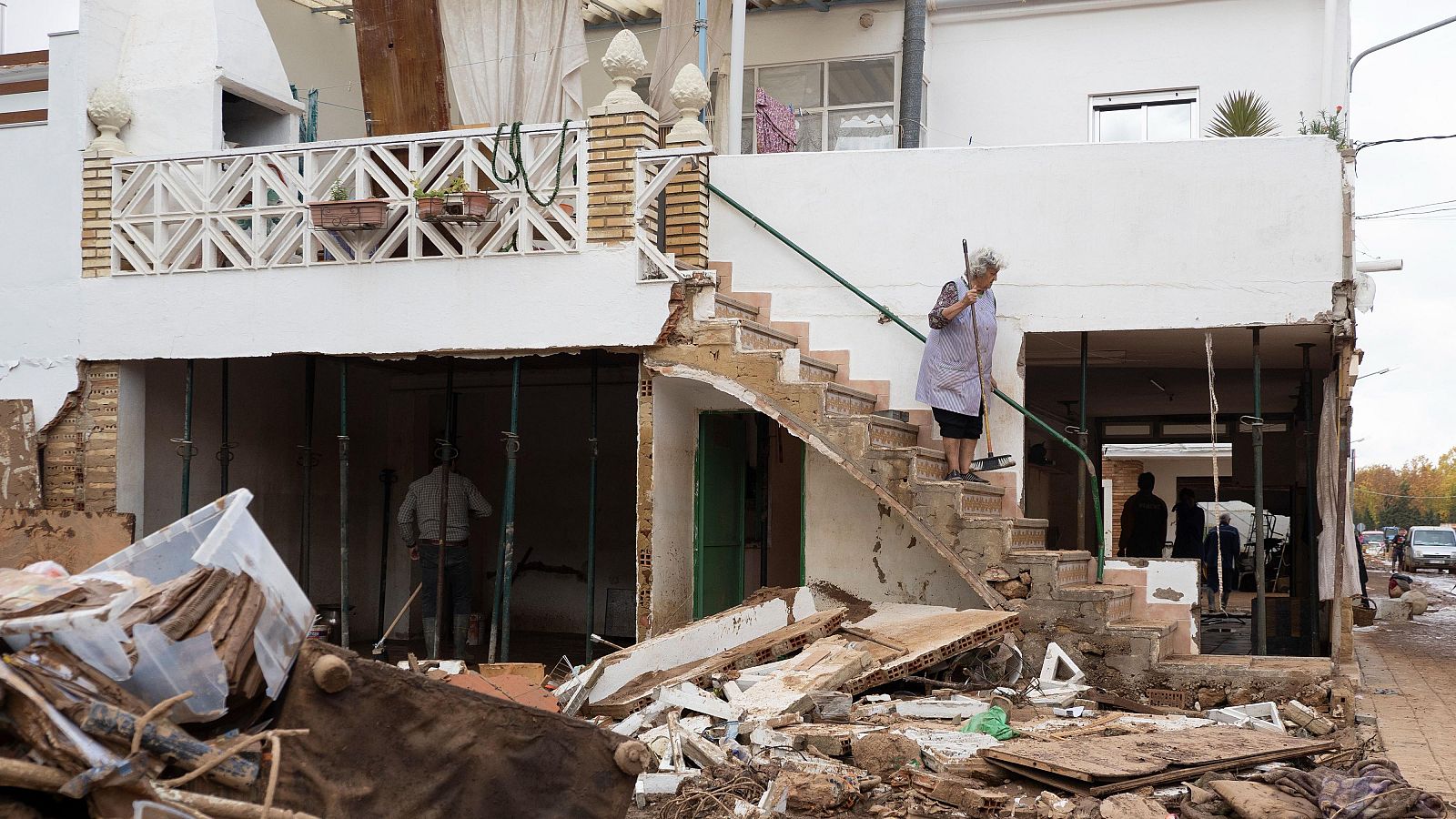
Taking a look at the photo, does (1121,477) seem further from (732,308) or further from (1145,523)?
(732,308)

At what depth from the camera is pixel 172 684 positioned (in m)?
3.93

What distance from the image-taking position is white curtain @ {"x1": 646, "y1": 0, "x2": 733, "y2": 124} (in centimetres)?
1322

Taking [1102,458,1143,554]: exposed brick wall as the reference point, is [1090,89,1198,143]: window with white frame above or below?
above

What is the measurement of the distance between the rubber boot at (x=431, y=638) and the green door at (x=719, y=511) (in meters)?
2.10

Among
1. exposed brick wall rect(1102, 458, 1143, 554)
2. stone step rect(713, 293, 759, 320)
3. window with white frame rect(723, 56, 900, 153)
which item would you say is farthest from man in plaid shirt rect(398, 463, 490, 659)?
exposed brick wall rect(1102, 458, 1143, 554)

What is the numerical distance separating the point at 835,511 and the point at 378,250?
4.17 metres

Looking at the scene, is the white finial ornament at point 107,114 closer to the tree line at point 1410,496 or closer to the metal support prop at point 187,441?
the metal support prop at point 187,441

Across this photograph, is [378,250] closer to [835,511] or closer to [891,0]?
[835,511]

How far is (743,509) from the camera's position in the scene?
11820mm

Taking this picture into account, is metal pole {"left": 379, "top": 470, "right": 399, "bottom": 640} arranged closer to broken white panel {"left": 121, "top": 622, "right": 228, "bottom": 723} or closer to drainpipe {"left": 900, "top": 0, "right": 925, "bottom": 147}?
drainpipe {"left": 900, "top": 0, "right": 925, "bottom": 147}

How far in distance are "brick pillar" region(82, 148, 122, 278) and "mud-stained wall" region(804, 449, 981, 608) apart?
20.2 feet

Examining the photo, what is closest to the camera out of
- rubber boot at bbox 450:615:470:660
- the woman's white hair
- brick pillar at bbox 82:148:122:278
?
the woman's white hair

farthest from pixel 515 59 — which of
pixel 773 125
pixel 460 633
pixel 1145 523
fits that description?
pixel 1145 523

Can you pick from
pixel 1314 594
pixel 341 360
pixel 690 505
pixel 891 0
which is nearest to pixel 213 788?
pixel 690 505
